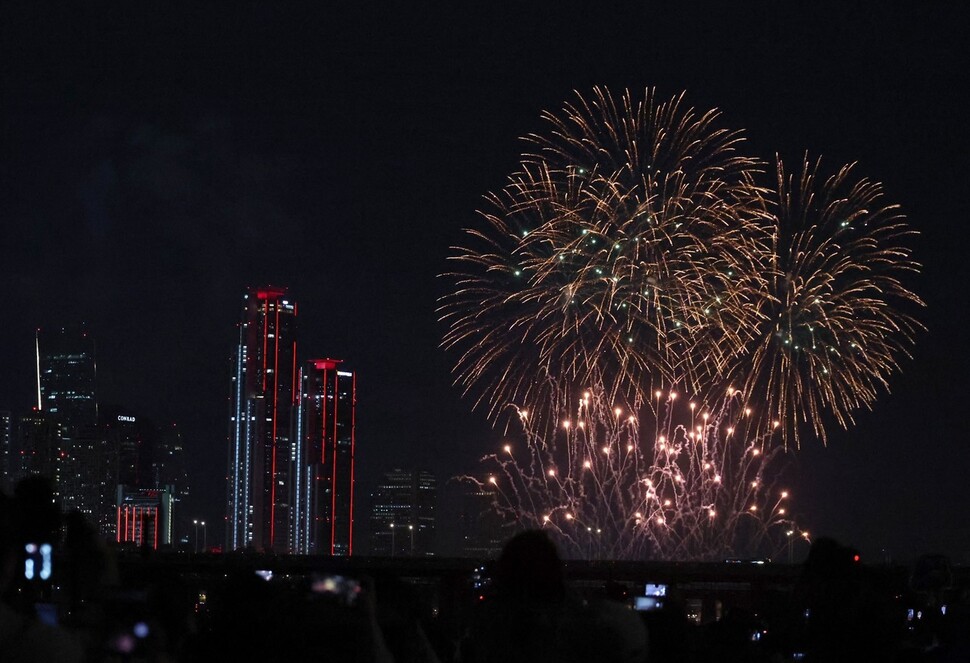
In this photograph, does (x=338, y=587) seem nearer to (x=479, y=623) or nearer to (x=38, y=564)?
→ (x=479, y=623)

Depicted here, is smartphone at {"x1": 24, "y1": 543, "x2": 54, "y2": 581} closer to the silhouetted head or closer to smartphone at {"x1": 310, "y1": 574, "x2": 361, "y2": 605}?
smartphone at {"x1": 310, "y1": 574, "x2": 361, "y2": 605}

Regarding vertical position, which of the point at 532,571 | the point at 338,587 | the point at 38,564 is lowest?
the point at 38,564

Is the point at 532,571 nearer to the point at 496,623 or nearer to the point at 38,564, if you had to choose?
the point at 496,623

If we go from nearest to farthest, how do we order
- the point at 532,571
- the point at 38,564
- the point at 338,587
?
the point at 532,571, the point at 338,587, the point at 38,564

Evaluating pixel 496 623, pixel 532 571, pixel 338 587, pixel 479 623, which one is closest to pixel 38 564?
pixel 338 587

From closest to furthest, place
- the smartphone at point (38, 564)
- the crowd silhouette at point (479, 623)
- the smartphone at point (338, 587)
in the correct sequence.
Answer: the crowd silhouette at point (479, 623)
the smartphone at point (338, 587)
the smartphone at point (38, 564)

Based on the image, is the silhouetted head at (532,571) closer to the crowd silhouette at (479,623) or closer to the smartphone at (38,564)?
the crowd silhouette at (479,623)

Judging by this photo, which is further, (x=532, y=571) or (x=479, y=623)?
(x=479, y=623)

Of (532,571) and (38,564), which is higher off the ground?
Answer: (532,571)

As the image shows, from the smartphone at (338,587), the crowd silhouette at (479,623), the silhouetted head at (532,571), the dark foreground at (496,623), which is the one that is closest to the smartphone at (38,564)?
the dark foreground at (496,623)

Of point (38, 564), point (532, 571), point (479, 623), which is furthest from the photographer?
point (38, 564)
